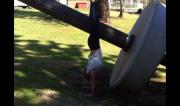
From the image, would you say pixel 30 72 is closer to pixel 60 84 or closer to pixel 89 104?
pixel 60 84

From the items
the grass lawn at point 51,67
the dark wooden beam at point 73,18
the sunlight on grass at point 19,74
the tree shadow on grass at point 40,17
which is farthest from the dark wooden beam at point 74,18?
the tree shadow on grass at point 40,17

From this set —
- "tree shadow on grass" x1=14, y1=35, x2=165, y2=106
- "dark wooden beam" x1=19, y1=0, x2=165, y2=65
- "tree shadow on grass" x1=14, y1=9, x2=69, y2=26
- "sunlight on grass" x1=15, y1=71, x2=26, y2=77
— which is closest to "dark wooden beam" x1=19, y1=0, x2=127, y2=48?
"dark wooden beam" x1=19, y1=0, x2=165, y2=65

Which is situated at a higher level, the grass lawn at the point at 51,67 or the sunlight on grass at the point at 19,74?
the sunlight on grass at the point at 19,74

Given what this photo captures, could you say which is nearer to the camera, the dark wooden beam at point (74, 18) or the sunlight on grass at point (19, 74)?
the dark wooden beam at point (74, 18)

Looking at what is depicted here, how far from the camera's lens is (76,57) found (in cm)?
916

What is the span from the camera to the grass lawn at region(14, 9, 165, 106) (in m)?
5.54

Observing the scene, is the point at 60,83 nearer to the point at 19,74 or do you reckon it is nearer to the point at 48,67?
the point at 19,74

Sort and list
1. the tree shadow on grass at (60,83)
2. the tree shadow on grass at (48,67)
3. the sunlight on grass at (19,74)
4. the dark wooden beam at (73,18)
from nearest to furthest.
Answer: the tree shadow on grass at (60,83) → the dark wooden beam at (73,18) → the tree shadow on grass at (48,67) → the sunlight on grass at (19,74)

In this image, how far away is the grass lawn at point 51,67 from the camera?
5.54 metres

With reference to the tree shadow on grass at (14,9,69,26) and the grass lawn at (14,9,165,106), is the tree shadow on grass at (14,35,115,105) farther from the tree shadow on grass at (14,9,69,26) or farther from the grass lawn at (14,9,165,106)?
the tree shadow on grass at (14,9,69,26)

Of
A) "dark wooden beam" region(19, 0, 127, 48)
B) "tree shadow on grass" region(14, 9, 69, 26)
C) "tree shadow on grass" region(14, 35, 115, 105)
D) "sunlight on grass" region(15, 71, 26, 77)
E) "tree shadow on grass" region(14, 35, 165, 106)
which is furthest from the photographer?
"tree shadow on grass" region(14, 9, 69, 26)

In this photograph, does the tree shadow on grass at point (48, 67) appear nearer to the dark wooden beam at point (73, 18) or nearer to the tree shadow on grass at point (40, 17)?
the dark wooden beam at point (73, 18)
